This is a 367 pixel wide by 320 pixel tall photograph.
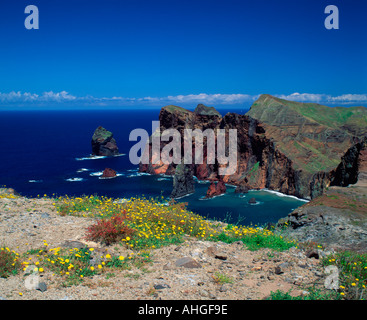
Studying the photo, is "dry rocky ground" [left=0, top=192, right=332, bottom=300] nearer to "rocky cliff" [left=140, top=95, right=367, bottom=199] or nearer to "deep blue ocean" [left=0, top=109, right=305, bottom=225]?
"deep blue ocean" [left=0, top=109, right=305, bottom=225]

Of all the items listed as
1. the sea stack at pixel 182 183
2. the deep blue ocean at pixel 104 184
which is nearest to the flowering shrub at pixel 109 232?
the deep blue ocean at pixel 104 184

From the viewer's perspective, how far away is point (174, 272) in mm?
8297

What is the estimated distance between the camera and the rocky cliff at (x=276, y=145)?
7244cm

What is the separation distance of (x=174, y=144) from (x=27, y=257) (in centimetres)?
8699

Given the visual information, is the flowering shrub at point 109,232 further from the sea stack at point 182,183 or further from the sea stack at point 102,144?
the sea stack at point 102,144

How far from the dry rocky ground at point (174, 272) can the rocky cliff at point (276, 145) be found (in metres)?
57.5

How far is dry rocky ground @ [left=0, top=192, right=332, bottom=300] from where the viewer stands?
7098 millimetres

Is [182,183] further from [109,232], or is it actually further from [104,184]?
[109,232]

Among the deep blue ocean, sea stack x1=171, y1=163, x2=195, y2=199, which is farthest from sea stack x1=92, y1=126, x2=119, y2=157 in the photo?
sea stack x1=171, y1=163, x2=195, y2=199

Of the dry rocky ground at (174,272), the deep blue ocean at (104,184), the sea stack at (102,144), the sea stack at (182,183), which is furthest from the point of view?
the sea stack at (102,144)

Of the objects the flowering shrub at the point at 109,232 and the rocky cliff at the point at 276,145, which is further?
the rocky cliff at the point at 276,145

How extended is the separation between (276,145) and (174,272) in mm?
75698
